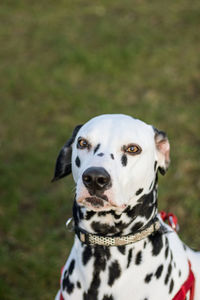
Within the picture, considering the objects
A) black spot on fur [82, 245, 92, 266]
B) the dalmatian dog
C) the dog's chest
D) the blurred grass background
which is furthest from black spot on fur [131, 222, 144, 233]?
the blurred grass background

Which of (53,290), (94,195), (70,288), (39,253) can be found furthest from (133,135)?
(39,253)

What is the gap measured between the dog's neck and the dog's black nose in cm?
39

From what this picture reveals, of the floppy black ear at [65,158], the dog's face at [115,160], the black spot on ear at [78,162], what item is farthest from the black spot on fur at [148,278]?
the floppy black ear at [65,158]

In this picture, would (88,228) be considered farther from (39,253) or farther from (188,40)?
(188,40)

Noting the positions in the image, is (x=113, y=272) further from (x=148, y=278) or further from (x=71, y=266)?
(x=71, y=266)

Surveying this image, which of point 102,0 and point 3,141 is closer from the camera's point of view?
point 3,141

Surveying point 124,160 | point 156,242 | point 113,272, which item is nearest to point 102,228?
point 113,272

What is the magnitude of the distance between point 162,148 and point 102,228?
82 centimetres

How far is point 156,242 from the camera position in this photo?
3277mm

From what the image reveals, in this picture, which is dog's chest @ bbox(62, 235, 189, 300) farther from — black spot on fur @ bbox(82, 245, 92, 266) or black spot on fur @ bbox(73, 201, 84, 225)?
black spot on fur @ bbox(73, 201, 84, 225)

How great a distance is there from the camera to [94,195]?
9.37 ft

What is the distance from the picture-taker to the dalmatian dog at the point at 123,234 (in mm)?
3090

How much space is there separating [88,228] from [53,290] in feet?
6.96

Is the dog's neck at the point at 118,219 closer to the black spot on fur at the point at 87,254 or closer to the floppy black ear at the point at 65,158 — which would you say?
the black spot on fur at the point at 87,254
